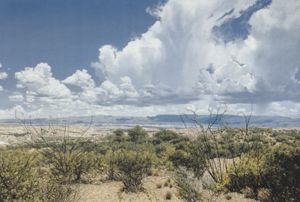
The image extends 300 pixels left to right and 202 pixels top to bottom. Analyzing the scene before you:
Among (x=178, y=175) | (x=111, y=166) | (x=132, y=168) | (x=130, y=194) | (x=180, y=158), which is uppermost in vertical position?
(x=178, y=175)

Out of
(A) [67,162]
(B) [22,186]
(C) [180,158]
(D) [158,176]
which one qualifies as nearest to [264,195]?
(B) [22,186]

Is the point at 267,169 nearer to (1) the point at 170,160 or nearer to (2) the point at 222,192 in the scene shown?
(2) the point at 222,192

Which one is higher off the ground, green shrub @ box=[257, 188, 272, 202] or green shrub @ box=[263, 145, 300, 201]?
green shrub @ box=[263, 145, 300, 201]

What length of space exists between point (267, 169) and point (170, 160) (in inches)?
687

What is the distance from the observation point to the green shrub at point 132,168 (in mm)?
28884

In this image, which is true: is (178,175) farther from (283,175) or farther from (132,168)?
(132,168)

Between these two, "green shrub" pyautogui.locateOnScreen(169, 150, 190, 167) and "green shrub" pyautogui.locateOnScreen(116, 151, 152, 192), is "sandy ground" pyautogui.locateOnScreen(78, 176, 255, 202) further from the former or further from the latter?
"green shrub" pyautogui.locateOnScreen(169, 150, 190, 167)

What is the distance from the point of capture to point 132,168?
30.1m

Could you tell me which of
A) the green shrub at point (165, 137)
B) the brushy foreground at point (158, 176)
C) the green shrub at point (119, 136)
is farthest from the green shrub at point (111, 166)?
the green shrub at point (119, 136)

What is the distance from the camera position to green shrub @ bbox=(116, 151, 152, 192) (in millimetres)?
28884

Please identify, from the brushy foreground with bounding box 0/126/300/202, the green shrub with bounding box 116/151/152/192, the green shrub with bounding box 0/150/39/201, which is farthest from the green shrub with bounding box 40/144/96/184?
the green shrub with bounding box 0/150/39/201

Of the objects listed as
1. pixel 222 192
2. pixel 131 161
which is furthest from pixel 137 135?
pixel 222 192

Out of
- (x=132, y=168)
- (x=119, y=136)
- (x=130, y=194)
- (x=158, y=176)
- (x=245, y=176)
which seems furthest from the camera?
(x=119, y=136)

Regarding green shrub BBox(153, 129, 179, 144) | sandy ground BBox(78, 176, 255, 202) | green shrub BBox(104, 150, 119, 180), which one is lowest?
sandy ground BBox(78, 176, 255, 202)
